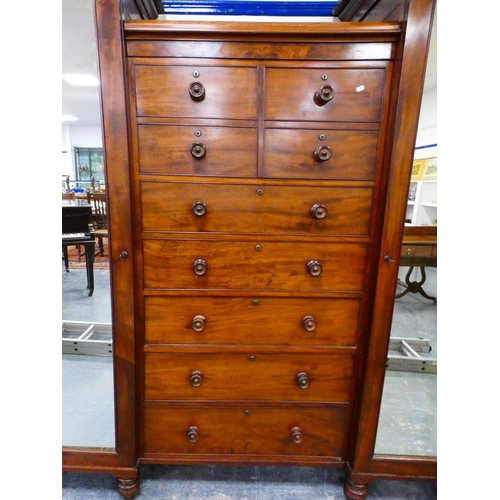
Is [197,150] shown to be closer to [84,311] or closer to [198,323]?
[198,323]

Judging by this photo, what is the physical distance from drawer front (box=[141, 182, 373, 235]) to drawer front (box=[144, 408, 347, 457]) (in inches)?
28.8

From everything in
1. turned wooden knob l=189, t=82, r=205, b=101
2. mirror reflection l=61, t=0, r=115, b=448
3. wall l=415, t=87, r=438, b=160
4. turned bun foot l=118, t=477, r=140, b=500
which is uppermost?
turned wooden knob l=189, t=82, r=205, b=101

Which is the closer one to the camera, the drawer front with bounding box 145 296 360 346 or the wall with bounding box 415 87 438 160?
the wall with bounding box 415 87 438 160

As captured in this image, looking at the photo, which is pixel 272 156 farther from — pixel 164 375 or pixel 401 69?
pixel 164 375

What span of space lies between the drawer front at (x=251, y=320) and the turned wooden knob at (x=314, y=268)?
0.11 metres

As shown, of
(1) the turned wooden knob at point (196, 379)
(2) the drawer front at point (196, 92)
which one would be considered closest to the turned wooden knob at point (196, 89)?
(2) the drawer front at point (196, 92)

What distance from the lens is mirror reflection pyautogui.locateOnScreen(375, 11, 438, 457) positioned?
37.5 inches

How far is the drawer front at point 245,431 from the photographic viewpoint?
45.3 inches

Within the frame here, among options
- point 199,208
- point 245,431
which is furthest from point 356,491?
point 199,208

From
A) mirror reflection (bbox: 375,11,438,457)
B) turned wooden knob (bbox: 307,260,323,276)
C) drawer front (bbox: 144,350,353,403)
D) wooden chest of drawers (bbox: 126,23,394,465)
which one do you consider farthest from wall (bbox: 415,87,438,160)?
drawer front (bbox: 144,350,353,403)

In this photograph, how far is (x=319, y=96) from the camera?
914mm

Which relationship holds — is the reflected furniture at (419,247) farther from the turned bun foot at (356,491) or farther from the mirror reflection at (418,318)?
the turned bun foot at (356,491)

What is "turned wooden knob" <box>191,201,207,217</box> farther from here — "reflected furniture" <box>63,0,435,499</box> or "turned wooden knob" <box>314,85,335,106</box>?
"turned wooden knob" <box>314,85,335,106</box>
